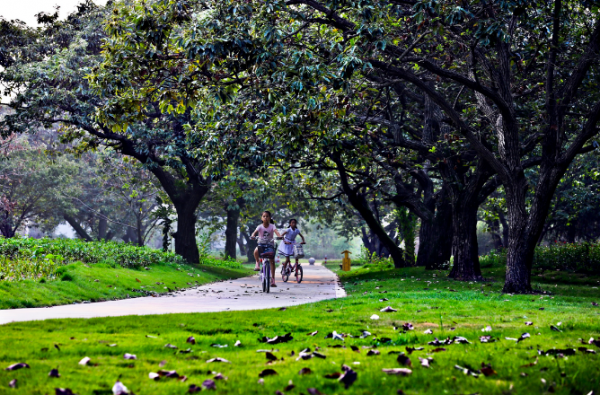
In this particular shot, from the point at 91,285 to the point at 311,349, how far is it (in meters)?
8.62

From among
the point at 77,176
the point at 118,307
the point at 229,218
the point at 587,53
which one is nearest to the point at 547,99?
the point at 587,53

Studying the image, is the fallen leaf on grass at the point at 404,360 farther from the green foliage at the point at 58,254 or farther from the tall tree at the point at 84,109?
the tall tree at the point at 84,109

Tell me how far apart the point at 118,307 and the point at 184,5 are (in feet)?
20.8

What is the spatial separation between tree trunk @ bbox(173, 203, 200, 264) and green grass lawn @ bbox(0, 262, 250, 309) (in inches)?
249

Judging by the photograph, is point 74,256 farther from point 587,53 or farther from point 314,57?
point 587,53

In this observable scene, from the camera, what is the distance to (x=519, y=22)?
16.4 m

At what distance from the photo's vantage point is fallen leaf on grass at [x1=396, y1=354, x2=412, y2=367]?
4863mm

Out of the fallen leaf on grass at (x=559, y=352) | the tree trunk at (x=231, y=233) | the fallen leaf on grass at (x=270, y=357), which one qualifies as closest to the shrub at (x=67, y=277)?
the fallen leaf on grass at (x=270, y=357)

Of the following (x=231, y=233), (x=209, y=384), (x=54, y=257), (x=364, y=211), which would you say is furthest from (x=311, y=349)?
(x=231, y=233)

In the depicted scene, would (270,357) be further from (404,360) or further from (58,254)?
(58,254)

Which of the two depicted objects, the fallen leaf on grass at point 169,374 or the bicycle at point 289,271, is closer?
the fallen leaf on grass at point 169,374

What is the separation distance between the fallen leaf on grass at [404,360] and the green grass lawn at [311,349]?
0.14 feet

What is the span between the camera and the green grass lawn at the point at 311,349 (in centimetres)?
419

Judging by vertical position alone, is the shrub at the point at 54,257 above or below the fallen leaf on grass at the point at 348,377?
above
